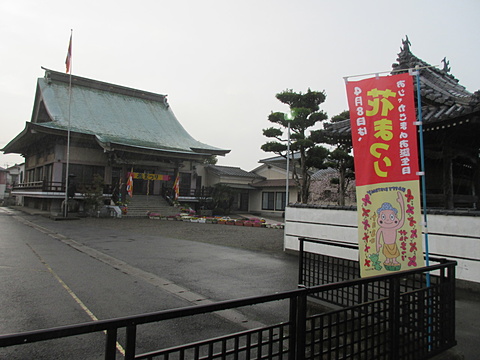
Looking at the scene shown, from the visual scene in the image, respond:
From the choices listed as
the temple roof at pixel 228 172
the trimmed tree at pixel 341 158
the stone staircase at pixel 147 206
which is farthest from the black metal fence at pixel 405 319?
the temple roof at pixel 228 172

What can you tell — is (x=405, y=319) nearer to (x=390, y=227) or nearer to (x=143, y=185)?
(x=390, y=227)

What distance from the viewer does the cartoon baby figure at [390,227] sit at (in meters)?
3.71

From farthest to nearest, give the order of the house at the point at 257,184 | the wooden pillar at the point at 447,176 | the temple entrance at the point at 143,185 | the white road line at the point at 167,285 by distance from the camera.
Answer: the house at the point at 257,184 → the temple entrance at the point at 143,185 → the wooden pillar at the point at 447,176 → the white road line at the point at 167,285

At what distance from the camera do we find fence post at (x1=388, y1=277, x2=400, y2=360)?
9.37 ft

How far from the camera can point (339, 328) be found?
264 centimetres

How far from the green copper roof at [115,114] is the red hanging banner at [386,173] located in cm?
2151

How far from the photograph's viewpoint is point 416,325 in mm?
3184

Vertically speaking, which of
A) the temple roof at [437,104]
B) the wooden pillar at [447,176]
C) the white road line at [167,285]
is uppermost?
the temple roof at [437,104]

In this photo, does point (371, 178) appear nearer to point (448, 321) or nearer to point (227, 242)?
point (448, 321)

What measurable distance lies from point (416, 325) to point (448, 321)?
1.61ft

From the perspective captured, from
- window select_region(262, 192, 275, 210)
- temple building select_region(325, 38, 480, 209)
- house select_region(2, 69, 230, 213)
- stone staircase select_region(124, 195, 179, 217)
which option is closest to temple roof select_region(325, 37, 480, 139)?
temple building select_region(325, 38, 480, 209)

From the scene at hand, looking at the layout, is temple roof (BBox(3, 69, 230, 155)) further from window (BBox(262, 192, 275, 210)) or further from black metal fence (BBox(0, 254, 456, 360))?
black metal fence (BBox(0, 254, 456, 360))

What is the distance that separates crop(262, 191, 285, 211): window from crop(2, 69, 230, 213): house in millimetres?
6419

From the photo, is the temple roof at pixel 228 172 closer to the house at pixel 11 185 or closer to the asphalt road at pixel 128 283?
the house at pixel 11 185
